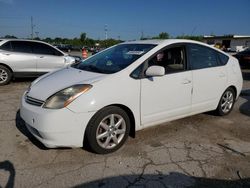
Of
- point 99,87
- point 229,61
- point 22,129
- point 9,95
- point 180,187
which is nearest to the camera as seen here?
point 180,187

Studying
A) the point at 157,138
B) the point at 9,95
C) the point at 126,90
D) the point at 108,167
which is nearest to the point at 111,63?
the point at 126,90

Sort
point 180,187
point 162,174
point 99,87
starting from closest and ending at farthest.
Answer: point 180,187 < point 162,174 < point 99,87

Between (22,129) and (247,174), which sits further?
(22,129)

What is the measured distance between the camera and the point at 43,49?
9.33 meters

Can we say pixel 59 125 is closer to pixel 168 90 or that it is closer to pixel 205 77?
pixel 168 90

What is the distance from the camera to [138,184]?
9.91ft

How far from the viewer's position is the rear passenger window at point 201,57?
4684 mm

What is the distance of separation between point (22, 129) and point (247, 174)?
11.4ft

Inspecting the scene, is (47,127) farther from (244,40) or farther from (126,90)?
(244,40)

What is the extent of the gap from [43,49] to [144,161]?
698 centimetres

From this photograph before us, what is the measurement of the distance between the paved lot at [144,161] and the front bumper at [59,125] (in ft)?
0.95

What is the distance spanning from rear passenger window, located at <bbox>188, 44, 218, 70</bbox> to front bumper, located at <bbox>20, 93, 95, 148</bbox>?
7.24ft

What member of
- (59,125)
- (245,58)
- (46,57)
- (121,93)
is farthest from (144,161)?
(245,58)

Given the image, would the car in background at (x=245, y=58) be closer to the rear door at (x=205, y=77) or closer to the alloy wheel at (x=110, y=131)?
the rear door at (x=205, y=77)
